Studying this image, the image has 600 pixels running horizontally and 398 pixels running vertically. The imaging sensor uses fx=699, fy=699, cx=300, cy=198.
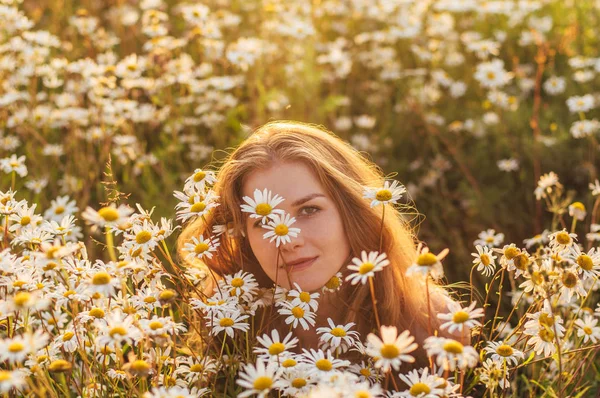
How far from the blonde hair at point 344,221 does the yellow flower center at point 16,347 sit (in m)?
1.00

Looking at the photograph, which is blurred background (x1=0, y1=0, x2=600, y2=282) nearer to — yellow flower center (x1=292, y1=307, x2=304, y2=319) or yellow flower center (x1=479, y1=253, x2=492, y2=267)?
yellow flower center (x1=479, y1=253, x2=492, y2=267)

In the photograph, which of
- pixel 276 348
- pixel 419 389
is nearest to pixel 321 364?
pixel 276 348

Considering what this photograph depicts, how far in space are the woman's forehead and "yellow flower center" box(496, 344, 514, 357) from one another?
0.76m

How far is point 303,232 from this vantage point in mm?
2170

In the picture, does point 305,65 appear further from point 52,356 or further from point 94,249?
point 52,356

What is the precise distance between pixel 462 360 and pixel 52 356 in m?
1.14

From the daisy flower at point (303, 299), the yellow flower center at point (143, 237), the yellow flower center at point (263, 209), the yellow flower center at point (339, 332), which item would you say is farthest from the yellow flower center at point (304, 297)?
the yellow flower center at point (143, 237)

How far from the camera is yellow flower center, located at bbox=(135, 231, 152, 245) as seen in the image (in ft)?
A: 6.28

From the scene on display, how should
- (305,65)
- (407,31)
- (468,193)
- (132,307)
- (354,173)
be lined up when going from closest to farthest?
1. (132,307)
2. (354,173)
3. (468,193)
4. (305,65)
5. (407,31)

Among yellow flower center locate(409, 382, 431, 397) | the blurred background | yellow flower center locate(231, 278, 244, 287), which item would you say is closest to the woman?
yellow flower center locate(231, 278, 244, 287)

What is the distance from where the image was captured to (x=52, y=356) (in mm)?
1938

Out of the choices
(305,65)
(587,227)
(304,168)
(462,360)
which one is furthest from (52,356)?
(305,65)

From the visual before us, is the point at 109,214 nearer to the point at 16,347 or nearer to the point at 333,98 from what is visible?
the point at 16,347

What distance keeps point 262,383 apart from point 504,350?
75 centimetres
